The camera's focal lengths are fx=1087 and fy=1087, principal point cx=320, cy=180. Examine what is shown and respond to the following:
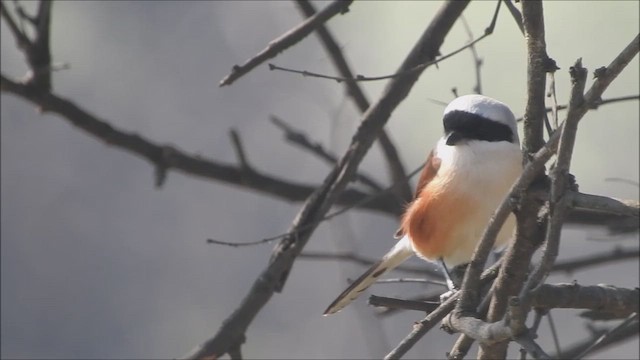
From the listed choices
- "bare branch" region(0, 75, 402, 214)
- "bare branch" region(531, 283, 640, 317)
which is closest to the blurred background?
"bare branch" region(0, 75, 402, 214)

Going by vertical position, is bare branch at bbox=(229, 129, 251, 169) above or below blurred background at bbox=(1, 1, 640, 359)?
below

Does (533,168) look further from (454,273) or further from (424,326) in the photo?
(454,273)

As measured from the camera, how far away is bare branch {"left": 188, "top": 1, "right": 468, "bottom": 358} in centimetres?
271

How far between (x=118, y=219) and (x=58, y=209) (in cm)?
32

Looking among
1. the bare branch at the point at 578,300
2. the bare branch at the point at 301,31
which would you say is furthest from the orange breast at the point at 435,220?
the bare branch at the point at 578,300

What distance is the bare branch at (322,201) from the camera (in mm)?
2705

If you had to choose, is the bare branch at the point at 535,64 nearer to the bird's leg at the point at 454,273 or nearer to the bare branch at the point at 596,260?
the bird's leg at the point at 454,273

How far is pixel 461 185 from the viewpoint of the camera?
9.72 feet

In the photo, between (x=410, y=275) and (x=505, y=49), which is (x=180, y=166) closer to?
(x=410, y=275)

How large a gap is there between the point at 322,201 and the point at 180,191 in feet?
9.14

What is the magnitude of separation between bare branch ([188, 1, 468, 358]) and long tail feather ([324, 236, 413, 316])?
25 centimetres

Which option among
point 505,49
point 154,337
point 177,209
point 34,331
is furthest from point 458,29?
point 34,331

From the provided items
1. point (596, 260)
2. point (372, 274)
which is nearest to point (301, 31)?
point (372, 274)

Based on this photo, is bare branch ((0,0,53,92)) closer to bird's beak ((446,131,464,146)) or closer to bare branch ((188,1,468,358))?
bare branch ((188,1,468,358))
